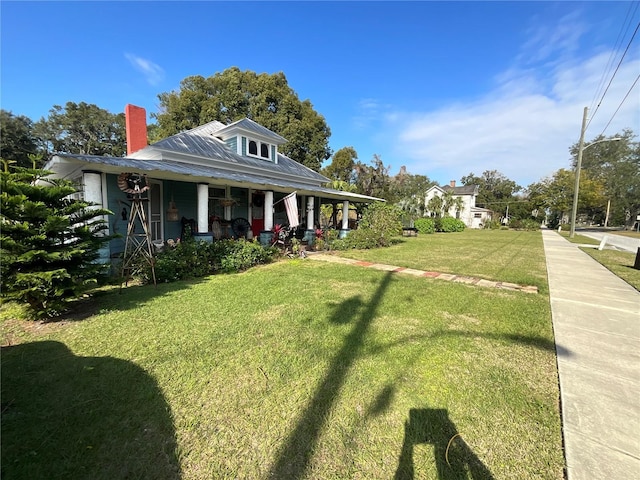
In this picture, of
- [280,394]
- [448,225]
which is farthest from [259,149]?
[448,225]

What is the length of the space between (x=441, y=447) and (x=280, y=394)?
1378 millimetres

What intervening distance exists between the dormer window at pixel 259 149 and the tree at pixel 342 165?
2221cm

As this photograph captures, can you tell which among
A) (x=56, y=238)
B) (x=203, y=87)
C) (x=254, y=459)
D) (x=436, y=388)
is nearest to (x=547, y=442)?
(x=436, y=388)

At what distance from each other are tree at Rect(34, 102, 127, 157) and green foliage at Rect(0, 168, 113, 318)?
40.3 meters

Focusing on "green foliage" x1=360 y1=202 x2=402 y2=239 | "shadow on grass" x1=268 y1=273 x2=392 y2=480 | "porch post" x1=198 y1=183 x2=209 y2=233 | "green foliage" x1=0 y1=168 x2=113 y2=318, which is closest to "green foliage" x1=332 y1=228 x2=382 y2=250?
"green foliage" x1=360 y1=202 x2=402 y2=239

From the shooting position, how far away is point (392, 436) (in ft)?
6.97

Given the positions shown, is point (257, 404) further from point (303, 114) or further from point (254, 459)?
point (303, 114)

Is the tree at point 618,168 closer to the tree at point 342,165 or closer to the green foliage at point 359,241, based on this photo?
the tree at point 342,165

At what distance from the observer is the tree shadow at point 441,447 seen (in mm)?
1824

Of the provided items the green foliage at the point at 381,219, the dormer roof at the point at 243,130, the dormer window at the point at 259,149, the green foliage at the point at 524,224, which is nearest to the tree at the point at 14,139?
the dormer roof at the point at 243,130

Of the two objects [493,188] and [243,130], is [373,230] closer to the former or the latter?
[243,130]

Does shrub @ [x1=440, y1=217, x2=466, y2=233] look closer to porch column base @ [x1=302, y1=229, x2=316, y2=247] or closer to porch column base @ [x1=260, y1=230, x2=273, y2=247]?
porch column base @ [x1=302, y1=229, x2=316, y2=247]

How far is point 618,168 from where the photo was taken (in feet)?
134

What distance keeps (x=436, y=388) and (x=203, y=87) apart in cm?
3276
